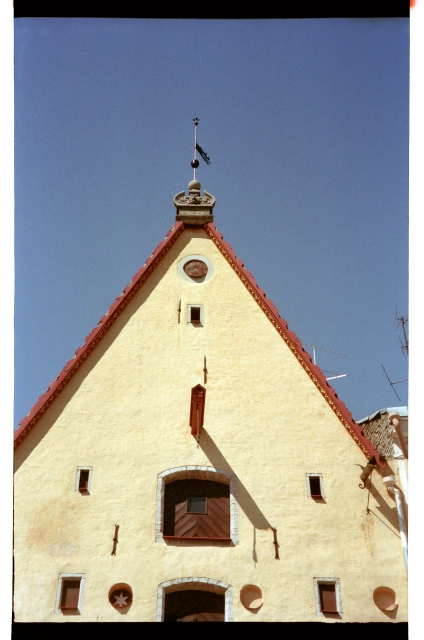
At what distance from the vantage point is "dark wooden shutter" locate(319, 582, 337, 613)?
12.8 metres

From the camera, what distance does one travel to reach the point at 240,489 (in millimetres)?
14062

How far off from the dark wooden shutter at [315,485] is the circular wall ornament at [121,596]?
3.68 meters

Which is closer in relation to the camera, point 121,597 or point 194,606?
point 121,597

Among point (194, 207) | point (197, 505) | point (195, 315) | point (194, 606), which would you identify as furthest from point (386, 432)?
point (194, 207)

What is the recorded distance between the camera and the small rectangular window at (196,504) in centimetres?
1409

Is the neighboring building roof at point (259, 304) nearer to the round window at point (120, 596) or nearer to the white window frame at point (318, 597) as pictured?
the white window frame at point (318, 597)

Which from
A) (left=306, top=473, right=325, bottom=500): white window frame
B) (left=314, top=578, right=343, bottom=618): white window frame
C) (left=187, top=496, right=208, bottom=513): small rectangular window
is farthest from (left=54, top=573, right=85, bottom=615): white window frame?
(left=306, top=473, right=325, bottom=500): white window frame

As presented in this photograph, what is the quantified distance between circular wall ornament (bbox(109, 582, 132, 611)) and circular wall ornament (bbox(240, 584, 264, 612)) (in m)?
1.88

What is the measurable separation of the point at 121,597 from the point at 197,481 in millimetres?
2552

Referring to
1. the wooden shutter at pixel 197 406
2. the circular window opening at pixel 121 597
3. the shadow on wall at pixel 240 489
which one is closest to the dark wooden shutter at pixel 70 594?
the circular window opening at pixel 121 597

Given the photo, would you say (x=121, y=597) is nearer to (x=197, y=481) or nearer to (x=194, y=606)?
(x=194, y=606)

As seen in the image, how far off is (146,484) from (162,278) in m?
4.89

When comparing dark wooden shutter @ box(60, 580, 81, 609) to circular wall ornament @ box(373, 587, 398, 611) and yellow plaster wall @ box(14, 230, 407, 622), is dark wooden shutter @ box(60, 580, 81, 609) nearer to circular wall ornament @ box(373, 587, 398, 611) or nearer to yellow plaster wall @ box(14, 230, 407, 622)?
yellow plaster wall @ box(14, 230, 407, 622)
